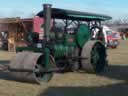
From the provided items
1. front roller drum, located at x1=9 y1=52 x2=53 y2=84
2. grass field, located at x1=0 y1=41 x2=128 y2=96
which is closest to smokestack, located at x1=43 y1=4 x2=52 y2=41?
front roller drum, located at x1=9 y1=52 x2=53 y2=84

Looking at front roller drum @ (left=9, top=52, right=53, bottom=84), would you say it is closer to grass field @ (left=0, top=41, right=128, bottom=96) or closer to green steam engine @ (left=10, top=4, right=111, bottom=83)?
green steam engine @ (left=10, top=4, right=111, bottom=83)

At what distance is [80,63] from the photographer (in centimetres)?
1289

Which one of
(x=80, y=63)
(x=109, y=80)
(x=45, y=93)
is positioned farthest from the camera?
(x=80, y=63)

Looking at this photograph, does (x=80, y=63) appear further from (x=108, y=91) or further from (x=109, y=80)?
(x=108, y=91)

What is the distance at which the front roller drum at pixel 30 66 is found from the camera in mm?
10312

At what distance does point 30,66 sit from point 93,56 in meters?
3.32

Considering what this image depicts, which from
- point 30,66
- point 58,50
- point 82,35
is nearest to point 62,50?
point 58,50

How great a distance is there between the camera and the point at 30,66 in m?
10.3

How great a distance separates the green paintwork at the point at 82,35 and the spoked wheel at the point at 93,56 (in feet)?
0.58

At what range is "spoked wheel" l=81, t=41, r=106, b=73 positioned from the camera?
41.5ft

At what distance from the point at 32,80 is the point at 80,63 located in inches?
113

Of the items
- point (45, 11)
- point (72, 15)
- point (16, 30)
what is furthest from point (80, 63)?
point (16, 30)

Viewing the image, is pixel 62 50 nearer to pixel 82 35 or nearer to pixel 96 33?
pixel 82 35

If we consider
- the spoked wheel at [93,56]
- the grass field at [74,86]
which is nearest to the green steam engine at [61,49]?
the spoked wheel at [93,56]
